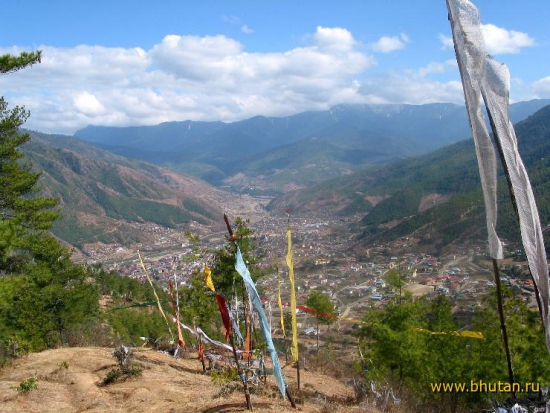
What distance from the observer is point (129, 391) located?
24.6ft

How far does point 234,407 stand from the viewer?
6.07 m

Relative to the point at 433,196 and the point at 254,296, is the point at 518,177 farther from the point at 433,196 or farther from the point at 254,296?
the point at 433,196

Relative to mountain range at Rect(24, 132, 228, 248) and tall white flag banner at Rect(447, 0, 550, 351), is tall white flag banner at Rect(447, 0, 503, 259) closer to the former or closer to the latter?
tall white flag banner at Rect(447, 0, 550, 351)

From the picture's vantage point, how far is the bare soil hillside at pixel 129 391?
6.52m

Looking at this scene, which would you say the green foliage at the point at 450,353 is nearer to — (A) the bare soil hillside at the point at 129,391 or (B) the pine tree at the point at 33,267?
(A) the bare soil hillside at the point at 129,391

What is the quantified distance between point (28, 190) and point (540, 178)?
90573 millimetres

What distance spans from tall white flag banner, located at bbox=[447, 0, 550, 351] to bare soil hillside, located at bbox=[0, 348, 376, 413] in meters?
4.12

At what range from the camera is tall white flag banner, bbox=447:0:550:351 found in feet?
9.32

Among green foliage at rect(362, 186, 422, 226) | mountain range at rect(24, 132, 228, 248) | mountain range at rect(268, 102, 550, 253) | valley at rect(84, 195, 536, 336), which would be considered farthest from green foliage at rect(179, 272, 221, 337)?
mountain range at rect(24, 132, 228, 248)

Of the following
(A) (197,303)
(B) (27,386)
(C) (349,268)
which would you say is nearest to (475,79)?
(B) (27,386)

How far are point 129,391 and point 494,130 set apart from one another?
7.05 m

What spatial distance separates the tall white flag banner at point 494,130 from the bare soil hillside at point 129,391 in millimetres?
4123

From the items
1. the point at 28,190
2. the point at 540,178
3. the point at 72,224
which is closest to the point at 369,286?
the point at 540,178

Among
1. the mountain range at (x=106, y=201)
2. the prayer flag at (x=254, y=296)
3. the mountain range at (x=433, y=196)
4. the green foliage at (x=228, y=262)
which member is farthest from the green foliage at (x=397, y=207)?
the prayer flag at (x=254, y=296)
